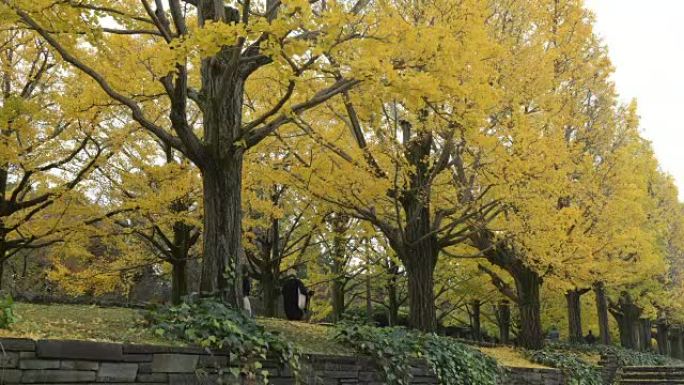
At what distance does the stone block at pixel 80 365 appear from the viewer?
3941 millimetres

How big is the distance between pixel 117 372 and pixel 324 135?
6.38m

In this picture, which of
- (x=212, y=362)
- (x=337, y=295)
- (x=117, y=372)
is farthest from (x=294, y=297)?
(x=337, y=295)

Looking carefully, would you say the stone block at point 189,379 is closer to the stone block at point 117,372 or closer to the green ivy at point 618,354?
the stone block at point 117,372

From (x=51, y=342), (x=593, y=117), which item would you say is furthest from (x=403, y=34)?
(x=593, y=117)

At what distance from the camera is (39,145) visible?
1053cm

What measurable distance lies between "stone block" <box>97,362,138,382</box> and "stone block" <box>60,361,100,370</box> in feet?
0.17

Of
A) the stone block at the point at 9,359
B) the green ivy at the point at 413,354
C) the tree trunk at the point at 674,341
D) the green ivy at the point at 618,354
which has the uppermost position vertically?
the stone block at the point at 9,359

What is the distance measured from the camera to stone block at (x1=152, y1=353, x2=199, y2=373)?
449 cm

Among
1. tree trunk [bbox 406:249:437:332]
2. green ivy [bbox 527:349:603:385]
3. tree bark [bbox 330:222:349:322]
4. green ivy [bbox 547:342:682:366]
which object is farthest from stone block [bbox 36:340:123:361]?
green ivy [bbox 547:342:682:366]

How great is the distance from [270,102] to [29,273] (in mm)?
16642

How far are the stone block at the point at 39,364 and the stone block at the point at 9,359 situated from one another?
40 millimetres

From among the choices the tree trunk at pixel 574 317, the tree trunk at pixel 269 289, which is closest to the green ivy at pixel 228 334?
the tree trunk at pixel 269 289

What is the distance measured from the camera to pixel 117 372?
422cm

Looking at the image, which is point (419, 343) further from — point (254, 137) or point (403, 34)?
point (403, 34)
